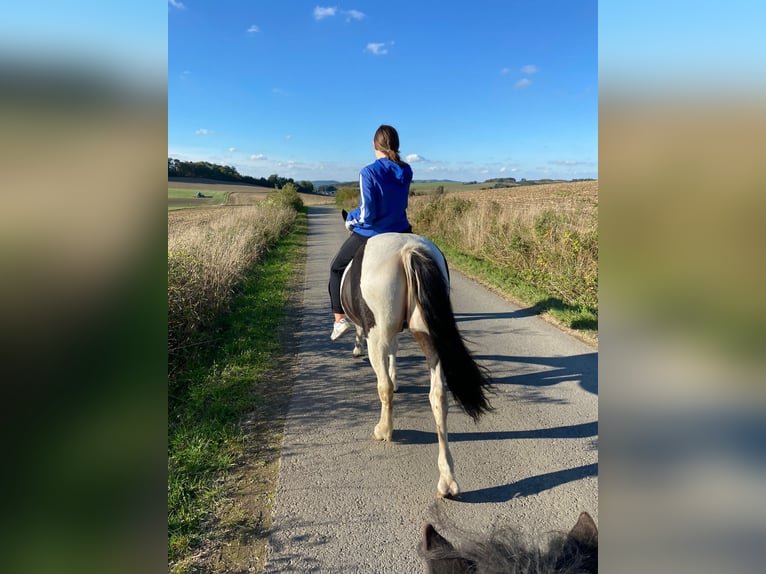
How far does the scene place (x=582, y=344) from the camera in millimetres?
5359

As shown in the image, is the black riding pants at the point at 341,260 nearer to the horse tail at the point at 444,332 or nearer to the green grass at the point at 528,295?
the horse tail at the point at 444,332

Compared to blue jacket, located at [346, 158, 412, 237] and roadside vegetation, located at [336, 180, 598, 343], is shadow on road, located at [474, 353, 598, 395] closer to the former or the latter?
roadside vegetation, located at [336, 180, 598, 343]

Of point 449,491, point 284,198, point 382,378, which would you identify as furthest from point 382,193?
point 284,198

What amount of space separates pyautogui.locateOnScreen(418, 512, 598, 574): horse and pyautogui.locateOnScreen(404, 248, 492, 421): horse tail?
4.87ft

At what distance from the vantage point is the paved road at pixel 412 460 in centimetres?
244

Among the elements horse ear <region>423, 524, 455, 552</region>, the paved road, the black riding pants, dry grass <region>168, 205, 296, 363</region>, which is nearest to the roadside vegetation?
the paved road

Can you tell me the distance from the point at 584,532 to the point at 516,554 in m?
0.25

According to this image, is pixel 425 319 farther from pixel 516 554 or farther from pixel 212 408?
pixel 212 408

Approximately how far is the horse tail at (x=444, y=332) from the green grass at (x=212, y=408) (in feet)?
5.53

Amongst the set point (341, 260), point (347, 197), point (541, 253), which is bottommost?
point (341, 260)

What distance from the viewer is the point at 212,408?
3799mm
